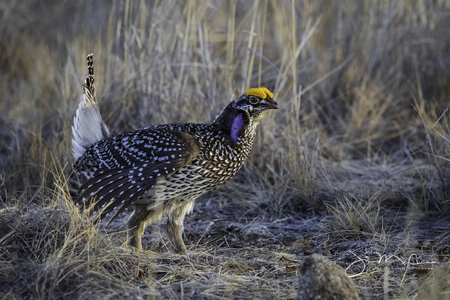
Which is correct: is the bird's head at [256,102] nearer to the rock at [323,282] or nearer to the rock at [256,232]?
the rock at [256,232]

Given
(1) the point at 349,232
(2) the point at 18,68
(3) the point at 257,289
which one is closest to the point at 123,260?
(3) the point at 257,289

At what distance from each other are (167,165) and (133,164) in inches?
12.0

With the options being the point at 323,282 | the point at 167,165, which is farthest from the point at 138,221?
the point at 323,282

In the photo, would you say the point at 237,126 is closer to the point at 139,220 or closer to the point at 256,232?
the point at 256,232

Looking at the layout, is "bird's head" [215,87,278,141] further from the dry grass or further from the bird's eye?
the dry grass

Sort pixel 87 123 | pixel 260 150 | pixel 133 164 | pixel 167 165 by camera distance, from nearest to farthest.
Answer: pixel 167 165 → pixel 133 164 → pixel 87 123 → pixel 260 150

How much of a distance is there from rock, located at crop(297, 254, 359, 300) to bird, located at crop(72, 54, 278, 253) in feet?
4.62

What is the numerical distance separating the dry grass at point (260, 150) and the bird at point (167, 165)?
0.25 metres

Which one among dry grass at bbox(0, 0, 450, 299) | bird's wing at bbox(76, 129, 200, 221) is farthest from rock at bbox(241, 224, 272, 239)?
bird's wing at bbox(76, 129, 200, 221)

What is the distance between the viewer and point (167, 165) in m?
4.09

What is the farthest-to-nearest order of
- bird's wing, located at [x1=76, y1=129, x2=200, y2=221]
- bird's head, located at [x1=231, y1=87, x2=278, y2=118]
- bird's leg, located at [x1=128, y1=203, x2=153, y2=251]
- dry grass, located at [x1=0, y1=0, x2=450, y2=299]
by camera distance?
bird's head, located at [x1=231, y1=87, x2=278, y2=118]
bird's leg, located at [x1=128, y1=203, x2=153, y2=251]
bird's wing, located at [x1=76, y1=129, x2=200, y2=221]
dry grass, located at [x1=0, y1=0, x2=450, y2=299]

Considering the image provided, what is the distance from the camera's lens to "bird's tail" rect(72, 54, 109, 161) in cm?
501

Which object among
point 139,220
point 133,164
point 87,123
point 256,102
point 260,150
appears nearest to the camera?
point 133,164

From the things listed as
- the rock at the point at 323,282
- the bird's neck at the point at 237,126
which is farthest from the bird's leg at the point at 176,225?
the rock at the point at 323,282
